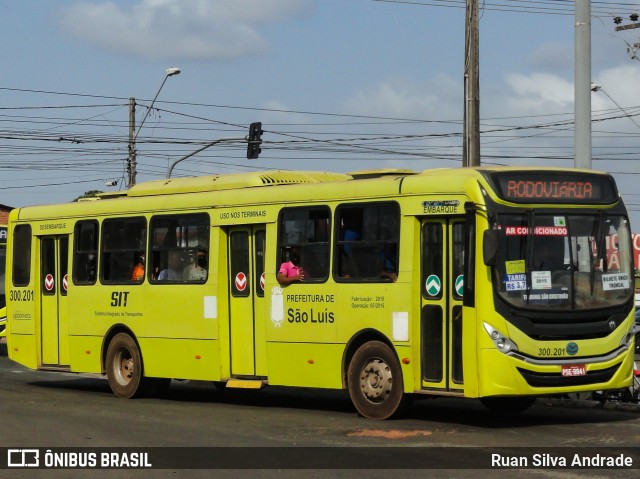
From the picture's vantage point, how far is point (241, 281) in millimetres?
17578

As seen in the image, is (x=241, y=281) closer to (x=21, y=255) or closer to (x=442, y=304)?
(x=442, y=304)

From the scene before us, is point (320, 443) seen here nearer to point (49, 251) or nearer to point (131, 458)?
point (131, 458)

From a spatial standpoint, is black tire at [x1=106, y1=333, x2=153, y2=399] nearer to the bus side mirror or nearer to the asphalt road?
the asphalt road

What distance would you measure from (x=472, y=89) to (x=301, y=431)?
10.3 metres

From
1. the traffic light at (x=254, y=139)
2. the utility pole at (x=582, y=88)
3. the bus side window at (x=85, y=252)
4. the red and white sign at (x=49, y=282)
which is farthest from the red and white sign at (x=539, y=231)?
the traffic light at (x=254, y=139)

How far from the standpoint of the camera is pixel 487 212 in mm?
14297

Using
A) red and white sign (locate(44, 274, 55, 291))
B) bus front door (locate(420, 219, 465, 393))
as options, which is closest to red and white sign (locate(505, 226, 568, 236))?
bus front door (locate(420, 219, 465, 393))

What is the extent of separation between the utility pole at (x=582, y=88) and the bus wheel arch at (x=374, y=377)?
12.4 ft

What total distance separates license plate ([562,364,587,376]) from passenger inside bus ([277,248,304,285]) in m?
3.72

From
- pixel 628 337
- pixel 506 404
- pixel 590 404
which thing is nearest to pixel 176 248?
pixel 506 404

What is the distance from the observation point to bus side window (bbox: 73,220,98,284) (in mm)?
20156

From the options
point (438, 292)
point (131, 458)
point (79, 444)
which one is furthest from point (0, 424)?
point (438, 292)

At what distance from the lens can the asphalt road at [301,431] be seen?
452 inches

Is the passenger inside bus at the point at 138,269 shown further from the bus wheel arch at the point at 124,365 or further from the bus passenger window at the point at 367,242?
the bus passenger window at the point at 367,242
